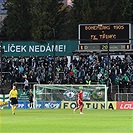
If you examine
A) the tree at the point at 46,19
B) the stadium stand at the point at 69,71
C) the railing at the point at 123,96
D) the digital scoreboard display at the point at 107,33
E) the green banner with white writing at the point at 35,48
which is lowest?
the railing at the point at 123,96

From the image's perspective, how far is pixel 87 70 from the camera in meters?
54.8

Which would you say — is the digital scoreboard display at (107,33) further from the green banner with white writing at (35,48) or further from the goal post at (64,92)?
the green banner with white writing at (35,48)

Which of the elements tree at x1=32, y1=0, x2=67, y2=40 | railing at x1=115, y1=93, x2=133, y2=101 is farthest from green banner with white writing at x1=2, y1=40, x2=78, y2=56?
railing at x1=115, y1=93, x2=133, y2=101

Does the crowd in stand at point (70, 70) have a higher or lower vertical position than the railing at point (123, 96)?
higher

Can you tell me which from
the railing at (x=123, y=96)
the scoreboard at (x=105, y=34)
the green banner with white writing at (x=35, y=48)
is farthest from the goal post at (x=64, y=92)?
the green banner with white writing at (x=35, y=48)

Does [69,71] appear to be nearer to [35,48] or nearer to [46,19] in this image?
[35,48]

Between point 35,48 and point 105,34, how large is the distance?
32.7 feet

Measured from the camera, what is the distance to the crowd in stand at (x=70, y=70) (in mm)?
52625

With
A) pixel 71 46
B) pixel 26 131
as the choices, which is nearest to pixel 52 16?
pixel 71 46

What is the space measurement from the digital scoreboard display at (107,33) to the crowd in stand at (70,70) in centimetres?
188

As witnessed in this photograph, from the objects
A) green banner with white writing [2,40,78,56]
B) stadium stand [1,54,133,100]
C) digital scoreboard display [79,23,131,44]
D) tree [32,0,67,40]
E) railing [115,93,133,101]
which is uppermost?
tree [32,0,67,40]

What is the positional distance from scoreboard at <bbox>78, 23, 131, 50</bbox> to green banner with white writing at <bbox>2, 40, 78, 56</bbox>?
5.85 m

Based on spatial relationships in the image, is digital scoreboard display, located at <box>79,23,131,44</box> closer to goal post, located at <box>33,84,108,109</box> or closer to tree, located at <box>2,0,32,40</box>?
goal post, located at <box>33,84,108,109</box>

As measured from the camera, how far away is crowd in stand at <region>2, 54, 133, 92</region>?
2072 inches
